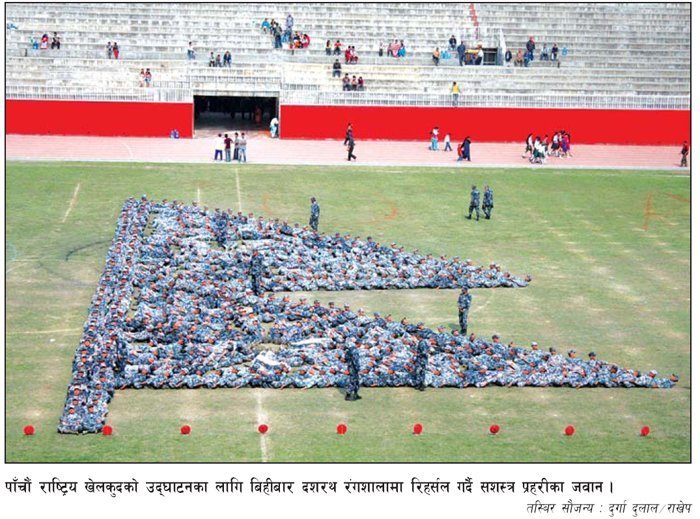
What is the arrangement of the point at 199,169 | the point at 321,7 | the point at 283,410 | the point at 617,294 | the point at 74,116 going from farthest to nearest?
the point at 321,7 → the point at 74,116 → the point at 199,169 → the point at 617,294 → the point at 283,410

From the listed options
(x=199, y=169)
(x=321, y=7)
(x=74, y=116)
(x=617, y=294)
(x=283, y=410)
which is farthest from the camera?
(x=321, y=7)

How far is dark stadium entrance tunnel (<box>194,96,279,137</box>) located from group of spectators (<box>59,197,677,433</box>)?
34.9 metres

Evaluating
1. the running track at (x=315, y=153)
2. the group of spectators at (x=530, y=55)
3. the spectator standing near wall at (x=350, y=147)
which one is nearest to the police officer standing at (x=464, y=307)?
the running track at (x=315, y=153)

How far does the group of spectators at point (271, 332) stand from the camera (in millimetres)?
30891

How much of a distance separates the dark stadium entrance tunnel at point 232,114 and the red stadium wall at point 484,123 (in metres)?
3.22

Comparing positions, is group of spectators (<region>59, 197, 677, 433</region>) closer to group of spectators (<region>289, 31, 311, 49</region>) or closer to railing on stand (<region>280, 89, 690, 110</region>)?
railing on stand (<region>280, 89, 690, 110</region>)

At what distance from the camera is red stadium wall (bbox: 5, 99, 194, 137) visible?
72938mm

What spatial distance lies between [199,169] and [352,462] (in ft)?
126

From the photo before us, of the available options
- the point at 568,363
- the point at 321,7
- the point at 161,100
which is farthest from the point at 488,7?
the point at 568,363

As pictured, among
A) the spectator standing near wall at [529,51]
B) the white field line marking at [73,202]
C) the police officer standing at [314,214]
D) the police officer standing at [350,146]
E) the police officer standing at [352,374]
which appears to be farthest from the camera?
the spectator standing near wall at [529,51]

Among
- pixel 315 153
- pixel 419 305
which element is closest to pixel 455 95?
pixel 315 153

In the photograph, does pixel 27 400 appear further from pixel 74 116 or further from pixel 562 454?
pixel 74 116

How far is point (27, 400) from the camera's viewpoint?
29547 mm

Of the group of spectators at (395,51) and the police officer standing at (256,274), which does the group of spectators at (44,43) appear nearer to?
the group of spectators at (395,51)
